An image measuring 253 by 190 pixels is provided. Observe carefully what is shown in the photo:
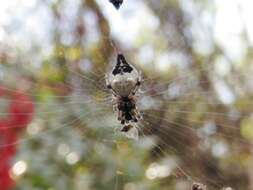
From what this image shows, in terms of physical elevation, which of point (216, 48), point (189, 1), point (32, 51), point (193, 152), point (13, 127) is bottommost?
point (13, 127)

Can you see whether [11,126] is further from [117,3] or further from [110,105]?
[117,3]

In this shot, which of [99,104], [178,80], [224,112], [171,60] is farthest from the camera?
[224,112]

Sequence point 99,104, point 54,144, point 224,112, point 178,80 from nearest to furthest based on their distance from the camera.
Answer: point 99,104 < point 54,144 < point 178,80 < point 224,112

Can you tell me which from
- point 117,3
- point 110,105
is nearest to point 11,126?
point 110,105

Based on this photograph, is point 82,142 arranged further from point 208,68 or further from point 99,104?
point 208,68

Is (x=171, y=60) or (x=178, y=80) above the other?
(x=171, y=60)

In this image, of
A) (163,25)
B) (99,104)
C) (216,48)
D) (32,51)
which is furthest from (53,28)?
(216,48)
